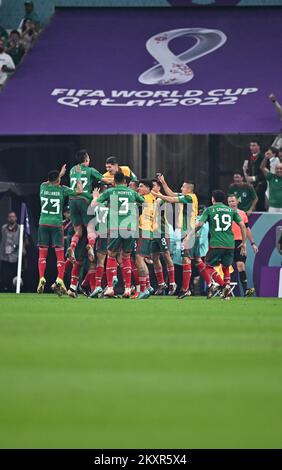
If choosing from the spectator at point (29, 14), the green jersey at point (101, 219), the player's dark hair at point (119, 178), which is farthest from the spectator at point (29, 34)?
the player's dark hair at point (119, 178)

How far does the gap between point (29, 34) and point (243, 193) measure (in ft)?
20.9

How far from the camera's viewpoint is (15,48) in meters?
29.0

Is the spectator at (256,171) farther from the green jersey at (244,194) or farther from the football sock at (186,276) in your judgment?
the football sock at (186,276)

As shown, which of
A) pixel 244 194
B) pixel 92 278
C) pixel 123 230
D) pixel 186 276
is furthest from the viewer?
pixel 244 194

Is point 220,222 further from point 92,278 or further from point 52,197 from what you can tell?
point 52,197

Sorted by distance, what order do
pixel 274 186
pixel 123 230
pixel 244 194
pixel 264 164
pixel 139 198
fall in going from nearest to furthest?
pixel 139 198 < pixel 123 230 < pixel 274 186 < pixel 264 164 < pixel 244 194

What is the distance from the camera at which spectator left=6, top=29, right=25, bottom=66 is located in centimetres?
2897

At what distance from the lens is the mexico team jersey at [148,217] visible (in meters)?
24.9

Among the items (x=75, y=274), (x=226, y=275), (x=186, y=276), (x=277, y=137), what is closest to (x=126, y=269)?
(x=75, y=274)

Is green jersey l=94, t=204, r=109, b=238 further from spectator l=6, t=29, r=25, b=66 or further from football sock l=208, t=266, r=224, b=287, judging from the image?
spectator l=6, t=29, r=25, b=66

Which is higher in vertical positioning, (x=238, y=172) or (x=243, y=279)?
(x=238, y=172)

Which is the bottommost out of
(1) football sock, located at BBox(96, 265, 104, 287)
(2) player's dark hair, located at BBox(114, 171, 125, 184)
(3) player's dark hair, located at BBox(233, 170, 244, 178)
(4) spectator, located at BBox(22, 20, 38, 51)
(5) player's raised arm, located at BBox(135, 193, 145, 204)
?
(1) football sock, located at BBox(96, 265, 104, 287)

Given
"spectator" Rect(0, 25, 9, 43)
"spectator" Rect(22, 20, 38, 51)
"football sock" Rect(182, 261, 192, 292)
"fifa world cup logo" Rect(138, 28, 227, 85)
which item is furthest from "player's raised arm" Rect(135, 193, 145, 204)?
"spectator" Rect(0, 25, 9, 43)
